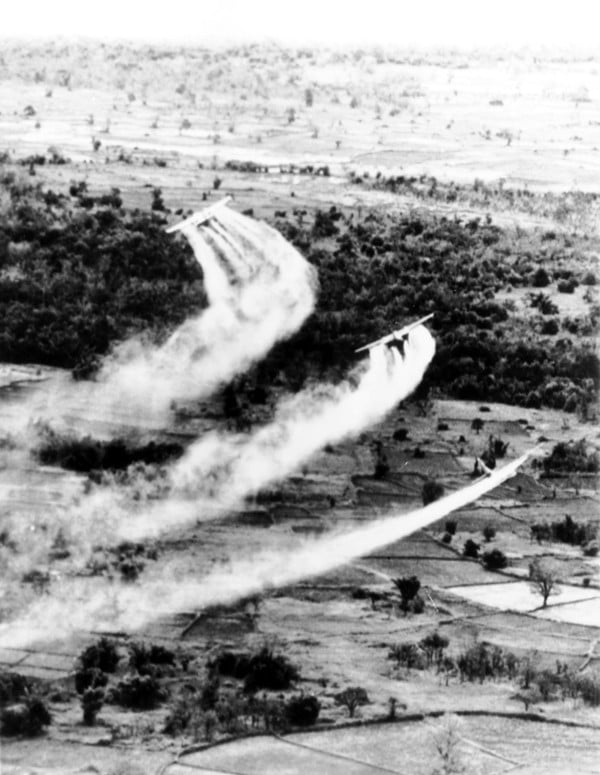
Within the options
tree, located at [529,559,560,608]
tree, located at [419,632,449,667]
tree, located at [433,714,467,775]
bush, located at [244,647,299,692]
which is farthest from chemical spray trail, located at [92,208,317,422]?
tree, located at [433,714,467,775]

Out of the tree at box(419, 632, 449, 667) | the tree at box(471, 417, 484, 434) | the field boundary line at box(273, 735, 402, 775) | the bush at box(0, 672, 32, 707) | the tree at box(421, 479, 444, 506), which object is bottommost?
the field boundary line at box(273, 735, 402, 775)

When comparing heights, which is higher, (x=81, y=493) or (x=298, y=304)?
(x=298, y=304)

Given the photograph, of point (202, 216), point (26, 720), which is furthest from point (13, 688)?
point (202, 216)

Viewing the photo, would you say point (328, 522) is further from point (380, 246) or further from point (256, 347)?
point (380, 246)

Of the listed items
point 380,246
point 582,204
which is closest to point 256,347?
point 380,246

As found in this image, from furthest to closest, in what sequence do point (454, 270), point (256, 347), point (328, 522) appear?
point (454, 270), point (256, 347), point (328, 522)

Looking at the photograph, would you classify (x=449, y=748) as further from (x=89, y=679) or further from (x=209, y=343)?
(x=209, y=343)

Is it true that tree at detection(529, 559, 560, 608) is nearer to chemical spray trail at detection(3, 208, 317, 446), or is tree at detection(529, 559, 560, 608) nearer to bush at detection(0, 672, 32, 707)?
bush at detection(0, 672, 32, 707)
